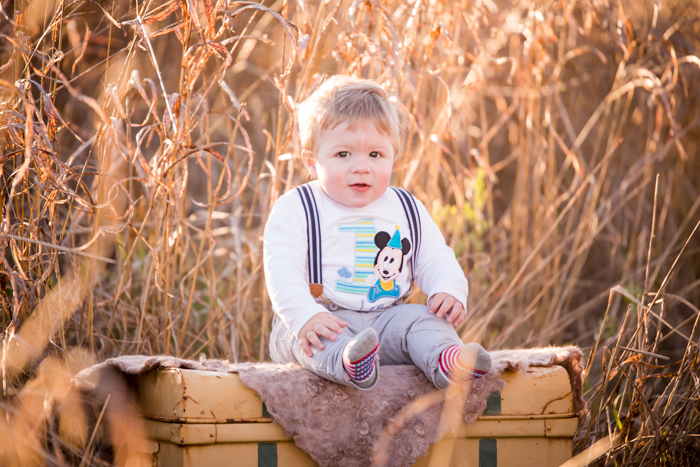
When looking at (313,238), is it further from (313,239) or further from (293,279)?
(293,279)

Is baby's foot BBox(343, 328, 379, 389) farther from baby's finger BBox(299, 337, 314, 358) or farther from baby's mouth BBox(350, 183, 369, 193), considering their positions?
baby's mouth BBox(350, 183, 369, 193)

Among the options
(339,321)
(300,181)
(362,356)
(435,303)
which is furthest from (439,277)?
(300,181)

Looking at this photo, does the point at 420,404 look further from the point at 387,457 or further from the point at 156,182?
the point at 156,182

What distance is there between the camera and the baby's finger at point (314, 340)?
1.24 m

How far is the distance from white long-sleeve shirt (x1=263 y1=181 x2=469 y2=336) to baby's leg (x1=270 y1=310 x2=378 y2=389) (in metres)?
0.06

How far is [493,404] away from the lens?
4.20 ft

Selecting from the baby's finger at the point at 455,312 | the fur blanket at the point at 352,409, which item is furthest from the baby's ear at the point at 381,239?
the fur blanket at the point at 352,409

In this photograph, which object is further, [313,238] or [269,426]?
[313,238]

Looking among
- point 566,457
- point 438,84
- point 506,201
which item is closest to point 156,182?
point 566,457

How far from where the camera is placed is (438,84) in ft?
8.39

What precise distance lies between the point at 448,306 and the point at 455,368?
23cm

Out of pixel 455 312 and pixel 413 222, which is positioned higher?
pixel 413 222

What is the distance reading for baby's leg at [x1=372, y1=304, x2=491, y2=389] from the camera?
45.9 inches

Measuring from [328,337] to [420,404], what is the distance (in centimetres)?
24
